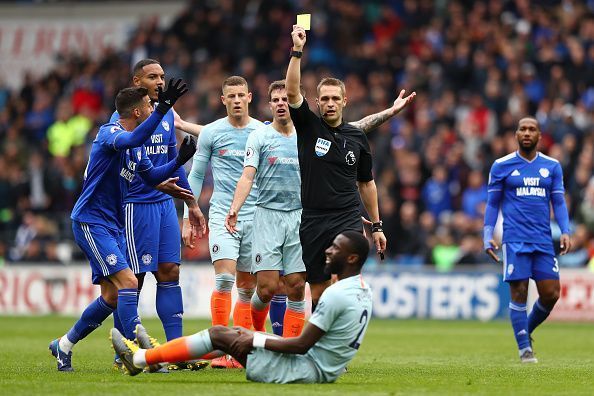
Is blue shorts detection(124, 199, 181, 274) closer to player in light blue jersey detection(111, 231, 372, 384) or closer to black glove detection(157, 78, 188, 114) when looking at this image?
black glove detection(157, 78, 188, 114)

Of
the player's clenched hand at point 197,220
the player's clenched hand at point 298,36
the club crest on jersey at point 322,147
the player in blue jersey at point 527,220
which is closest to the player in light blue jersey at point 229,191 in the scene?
the player's clenched hand at point 197,220

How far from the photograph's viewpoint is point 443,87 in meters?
26.2

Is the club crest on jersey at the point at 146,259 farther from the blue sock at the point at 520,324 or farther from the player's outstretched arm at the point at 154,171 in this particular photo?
the blue sock at the point at 520,324

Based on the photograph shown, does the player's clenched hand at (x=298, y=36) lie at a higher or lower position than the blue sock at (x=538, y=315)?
higher

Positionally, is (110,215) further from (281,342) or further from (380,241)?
(281,342)

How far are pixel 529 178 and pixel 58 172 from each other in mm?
15914

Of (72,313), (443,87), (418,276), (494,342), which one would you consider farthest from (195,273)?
(494,342)

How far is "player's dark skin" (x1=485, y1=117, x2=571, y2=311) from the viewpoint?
14.3m

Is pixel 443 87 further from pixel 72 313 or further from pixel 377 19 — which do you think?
pixel 72 313

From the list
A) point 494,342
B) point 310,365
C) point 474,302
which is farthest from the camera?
point 474,302

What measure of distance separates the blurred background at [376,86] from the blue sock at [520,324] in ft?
27.7

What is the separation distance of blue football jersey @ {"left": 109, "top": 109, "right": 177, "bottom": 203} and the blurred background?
1143 centimetres

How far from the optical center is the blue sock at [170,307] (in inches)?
491

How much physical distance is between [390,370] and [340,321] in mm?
2540
